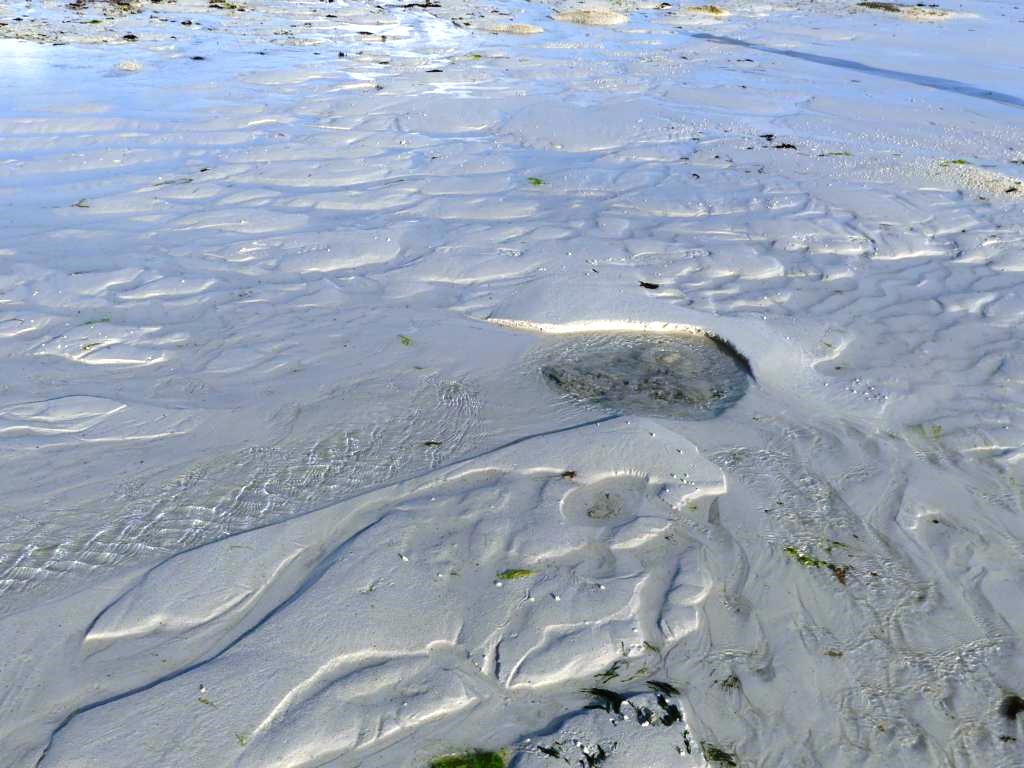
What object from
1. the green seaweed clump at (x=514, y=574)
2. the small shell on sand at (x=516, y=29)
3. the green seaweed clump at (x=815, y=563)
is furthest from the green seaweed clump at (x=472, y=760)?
the small shell on sand at (x=516, y=29)

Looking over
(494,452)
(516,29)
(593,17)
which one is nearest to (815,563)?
(494,452)

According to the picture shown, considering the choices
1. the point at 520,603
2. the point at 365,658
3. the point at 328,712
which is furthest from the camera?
the point at 520,603

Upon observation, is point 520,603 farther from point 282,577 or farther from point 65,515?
point 65,515

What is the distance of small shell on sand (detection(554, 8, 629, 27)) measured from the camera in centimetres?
1347

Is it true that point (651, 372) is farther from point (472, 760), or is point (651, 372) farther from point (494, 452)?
point (472, 760)

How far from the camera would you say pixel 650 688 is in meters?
2.47

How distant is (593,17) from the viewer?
535 inches

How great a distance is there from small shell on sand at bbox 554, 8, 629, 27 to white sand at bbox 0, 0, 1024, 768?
21.9 ft

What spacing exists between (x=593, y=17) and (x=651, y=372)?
36.8ft

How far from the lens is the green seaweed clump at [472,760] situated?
2.23 m

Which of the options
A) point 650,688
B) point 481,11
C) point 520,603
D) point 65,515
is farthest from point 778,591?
point 481,11

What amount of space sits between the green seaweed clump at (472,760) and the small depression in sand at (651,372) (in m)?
1.85

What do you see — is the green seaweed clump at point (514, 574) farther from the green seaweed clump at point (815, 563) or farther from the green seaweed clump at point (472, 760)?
the green seaweed clump at point (815, 563)

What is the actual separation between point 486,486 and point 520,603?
635 millimetres
